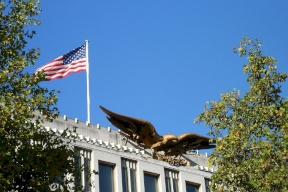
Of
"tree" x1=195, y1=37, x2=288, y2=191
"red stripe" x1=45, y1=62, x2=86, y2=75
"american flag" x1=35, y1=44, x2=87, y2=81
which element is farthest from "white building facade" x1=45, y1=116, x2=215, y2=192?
"tree" x1=195, y1=37, x2=288, y2=191

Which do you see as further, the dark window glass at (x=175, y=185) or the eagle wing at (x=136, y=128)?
the dark window glass at (x=175, y=185)

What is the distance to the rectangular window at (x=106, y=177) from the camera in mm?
57250

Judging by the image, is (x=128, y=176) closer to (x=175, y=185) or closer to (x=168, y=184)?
(x=168, y=184)

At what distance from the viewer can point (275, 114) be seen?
4300 centimetres

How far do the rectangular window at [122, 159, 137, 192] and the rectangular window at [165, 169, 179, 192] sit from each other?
364 cm

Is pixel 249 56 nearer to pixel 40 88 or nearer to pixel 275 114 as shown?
pixel 275 114

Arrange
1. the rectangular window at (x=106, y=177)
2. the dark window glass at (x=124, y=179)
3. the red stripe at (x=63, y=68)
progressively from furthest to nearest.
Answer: the dark window glass at (x=124, y=179), the red stripe at (x=63, y=68), the rectangular window at (x=106, y=177)

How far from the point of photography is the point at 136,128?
6184 cm

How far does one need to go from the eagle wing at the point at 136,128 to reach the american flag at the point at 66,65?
362 cm

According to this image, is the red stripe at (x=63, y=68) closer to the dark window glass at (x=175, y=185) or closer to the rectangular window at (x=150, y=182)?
the rectangular window at (x=150, y=182)

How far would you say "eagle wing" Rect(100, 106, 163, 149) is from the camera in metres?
60.9

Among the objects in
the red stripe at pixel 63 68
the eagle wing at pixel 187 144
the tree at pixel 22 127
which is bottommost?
the tree at pixel 22 127

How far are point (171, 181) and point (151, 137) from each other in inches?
150

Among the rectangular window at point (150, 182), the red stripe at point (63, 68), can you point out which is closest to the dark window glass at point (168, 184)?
the rectangular window at point (150, 182)
